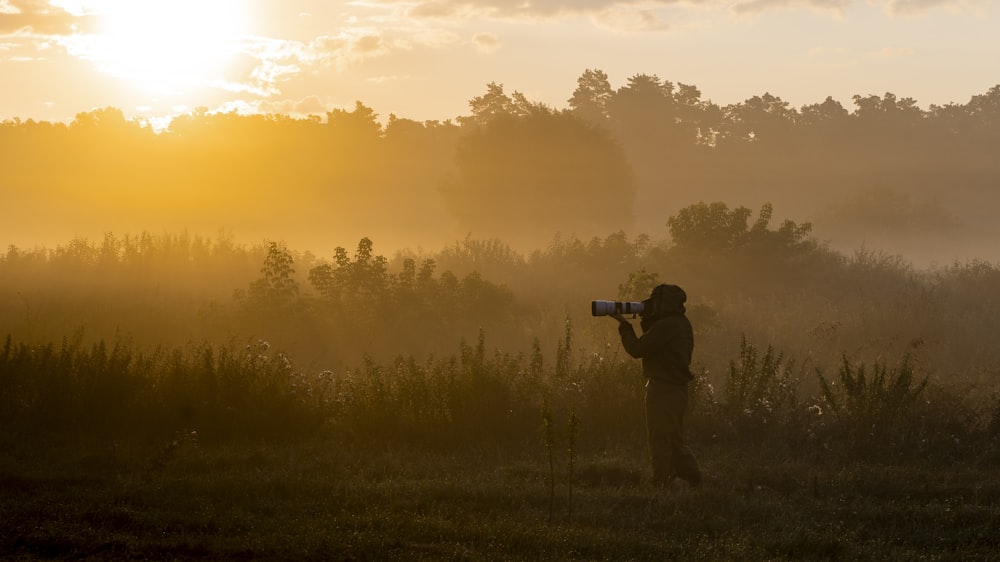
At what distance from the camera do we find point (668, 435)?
10539mm

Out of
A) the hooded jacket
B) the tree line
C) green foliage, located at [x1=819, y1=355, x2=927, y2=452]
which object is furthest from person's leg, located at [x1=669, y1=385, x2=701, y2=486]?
the tree line

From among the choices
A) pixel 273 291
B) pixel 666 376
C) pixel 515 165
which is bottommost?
pixel 666 376

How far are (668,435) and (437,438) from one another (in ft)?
9.50

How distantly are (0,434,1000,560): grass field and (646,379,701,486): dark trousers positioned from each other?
0.28 metres

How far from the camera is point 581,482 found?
10.5m

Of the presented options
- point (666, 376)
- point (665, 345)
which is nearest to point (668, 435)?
point (666, 376)

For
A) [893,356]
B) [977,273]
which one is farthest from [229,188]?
[893,356]

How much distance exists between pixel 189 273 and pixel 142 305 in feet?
11.6

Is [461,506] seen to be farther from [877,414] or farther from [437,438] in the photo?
[877,414]

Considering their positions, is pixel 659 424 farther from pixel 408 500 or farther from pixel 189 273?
pixel 189 273

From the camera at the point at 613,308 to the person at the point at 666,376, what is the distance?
10 centimetres

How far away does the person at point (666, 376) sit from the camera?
10.5m

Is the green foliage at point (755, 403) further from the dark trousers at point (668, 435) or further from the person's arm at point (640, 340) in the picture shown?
the person's arm at point (640, 340)

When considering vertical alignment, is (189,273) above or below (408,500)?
above
